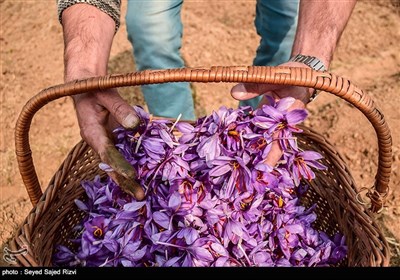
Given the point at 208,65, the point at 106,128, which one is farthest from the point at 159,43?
the point at 208,65

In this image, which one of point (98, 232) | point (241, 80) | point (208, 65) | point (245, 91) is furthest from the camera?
point (208, 65)

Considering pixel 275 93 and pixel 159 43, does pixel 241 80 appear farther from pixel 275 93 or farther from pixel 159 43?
pixel 159 43

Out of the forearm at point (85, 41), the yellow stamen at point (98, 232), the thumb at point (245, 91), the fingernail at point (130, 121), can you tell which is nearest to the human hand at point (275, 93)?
the thumb at point (245, 91)

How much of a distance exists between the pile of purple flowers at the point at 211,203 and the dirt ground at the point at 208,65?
90 cm

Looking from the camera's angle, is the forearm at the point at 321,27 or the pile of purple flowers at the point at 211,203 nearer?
the pile of purple flowers at the point at 211,203

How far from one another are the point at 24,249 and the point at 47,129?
185 cm

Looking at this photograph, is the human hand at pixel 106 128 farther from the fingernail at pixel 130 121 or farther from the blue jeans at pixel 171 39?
the blue jeans at pixel 171 39

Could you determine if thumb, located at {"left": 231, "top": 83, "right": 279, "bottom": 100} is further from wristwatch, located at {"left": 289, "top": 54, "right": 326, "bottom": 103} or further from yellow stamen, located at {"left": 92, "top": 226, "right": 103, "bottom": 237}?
yellow stamen, located at {"left": 92, "top": 226, "right": 103, "bottom": 237}

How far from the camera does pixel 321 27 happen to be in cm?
190

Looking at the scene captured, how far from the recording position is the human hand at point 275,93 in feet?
5.68

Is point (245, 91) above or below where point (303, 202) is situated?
above

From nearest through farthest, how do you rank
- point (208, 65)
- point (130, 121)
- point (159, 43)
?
Result: point (130, 121), point (159, 43), point (208, 65)

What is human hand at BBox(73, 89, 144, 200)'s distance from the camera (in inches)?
65.3

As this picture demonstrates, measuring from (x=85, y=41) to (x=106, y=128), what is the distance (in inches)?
13.4
